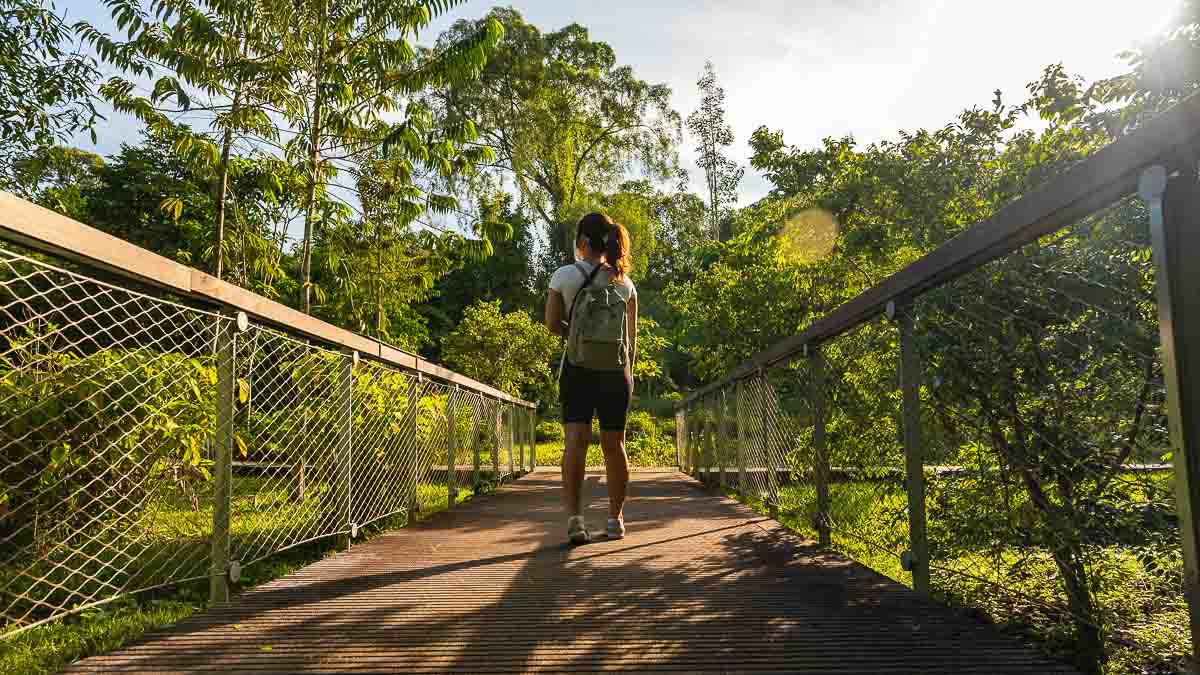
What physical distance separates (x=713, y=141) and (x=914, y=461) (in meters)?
28.9

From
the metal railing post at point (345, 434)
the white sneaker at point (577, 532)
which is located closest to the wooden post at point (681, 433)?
the white sneaker at point (577, 532)

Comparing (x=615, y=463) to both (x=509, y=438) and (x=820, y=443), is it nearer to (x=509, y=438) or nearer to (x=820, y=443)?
(x=820, y=443)

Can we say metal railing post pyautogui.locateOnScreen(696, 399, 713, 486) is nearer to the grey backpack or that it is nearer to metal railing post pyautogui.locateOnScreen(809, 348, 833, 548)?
metal railing post pyautogui.locateOnScreen(809, 348, 833, 548)

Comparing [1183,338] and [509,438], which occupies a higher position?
[1183,338]

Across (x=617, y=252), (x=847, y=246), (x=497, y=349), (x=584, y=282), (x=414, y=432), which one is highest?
(x=497, y=349)

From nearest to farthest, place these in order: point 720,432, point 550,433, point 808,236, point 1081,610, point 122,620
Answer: point 1081,610, point 122,620, point 720,432, point 808,236, point 550,433

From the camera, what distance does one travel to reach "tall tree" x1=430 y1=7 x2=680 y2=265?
20.8 meters

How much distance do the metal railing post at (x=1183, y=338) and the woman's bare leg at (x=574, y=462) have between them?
92.3 inches

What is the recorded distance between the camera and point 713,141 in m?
29.8

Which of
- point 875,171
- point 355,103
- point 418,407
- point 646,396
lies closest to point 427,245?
point 355,103

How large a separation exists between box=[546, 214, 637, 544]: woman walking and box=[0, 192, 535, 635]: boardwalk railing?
3.02 ft

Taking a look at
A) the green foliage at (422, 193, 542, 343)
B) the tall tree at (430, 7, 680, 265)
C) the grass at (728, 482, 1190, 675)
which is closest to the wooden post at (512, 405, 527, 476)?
the grass at (728, 482, 1190, 675)

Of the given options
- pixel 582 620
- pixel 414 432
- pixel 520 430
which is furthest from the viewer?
pixel 520 430

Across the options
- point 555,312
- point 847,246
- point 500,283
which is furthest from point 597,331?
point 500,283
